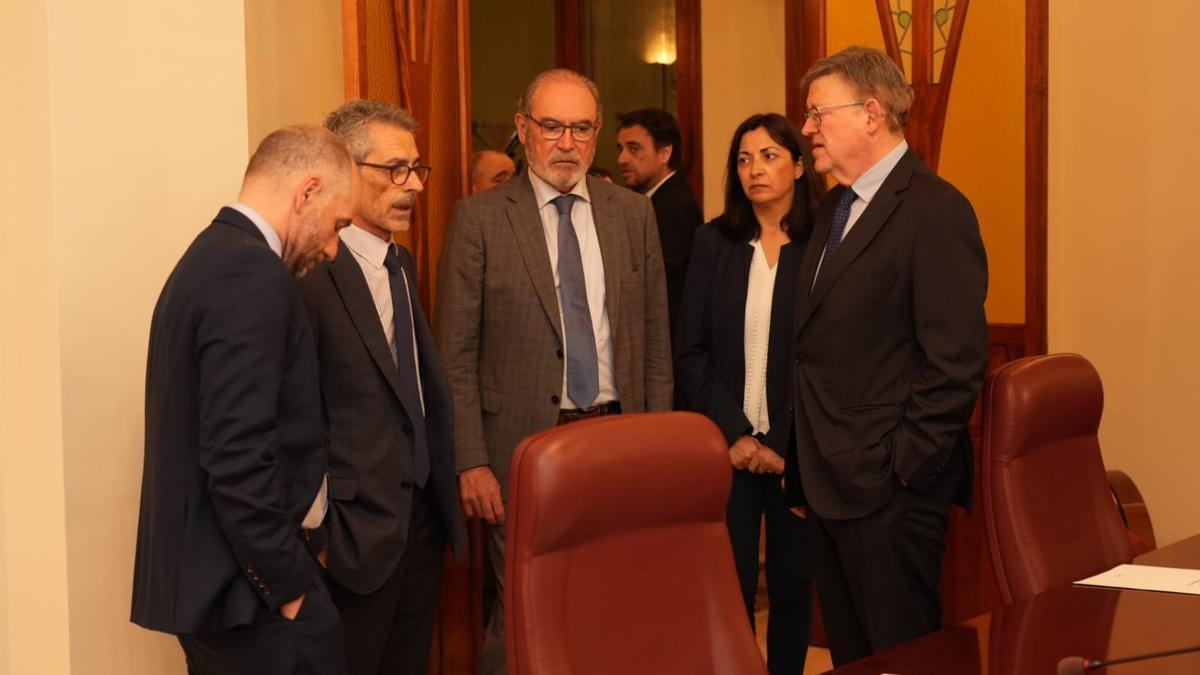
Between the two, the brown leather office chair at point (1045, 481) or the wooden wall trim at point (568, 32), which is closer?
the brown leather office chair at point (1045, 481)

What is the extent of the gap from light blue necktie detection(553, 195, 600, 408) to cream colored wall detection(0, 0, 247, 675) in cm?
107

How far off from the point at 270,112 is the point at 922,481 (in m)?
1.72

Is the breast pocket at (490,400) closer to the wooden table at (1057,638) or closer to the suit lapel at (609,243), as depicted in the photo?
the suit lapel at (609,243)

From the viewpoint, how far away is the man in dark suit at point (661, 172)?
15.5 feet

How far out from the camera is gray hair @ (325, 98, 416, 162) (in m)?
2.88

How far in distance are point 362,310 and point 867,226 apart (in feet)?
3.89

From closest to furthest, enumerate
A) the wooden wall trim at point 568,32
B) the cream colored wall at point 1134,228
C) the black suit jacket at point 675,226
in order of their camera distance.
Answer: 1. the cream colored wall at point 1134,228
2. the black suit jacket at point 675,226
3. the wooden wall trim at point 568,32

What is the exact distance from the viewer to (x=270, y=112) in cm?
302

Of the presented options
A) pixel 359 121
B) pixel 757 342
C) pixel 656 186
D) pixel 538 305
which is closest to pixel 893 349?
pixel 757 342

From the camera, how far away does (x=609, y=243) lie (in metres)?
3.52

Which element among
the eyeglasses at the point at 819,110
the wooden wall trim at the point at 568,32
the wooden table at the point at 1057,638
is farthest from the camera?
the wooden wall trim at the point at 568,32

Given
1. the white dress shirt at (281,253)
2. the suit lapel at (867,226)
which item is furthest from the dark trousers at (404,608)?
the suit lapel at (867,226)

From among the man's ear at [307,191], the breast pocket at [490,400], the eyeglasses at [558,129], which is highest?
the eyeglasses at [558,129]

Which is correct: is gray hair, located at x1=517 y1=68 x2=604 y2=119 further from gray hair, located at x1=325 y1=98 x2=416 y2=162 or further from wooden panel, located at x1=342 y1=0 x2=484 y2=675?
gray hair, located at x1=325 y1=98 x2=416 y2=162
